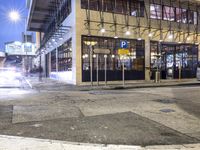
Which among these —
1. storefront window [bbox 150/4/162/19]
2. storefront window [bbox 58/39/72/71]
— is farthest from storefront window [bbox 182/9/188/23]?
storefront window [bbox 58/39/72/71]

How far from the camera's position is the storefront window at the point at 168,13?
2200 centimetres

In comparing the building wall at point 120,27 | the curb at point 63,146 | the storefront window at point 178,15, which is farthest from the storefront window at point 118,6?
the curb at point 63,146

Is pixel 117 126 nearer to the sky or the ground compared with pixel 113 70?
nearer to the ground

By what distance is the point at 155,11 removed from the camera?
21.5 meters

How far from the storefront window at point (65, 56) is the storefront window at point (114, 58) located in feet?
6.15

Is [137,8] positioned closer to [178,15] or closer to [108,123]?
[178,15]

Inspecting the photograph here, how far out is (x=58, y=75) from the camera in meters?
24.4

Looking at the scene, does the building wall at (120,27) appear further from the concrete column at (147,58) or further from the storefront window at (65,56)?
the storefront window at (65,56)

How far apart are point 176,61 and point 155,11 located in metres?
5.29

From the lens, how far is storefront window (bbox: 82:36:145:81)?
18.2 meters

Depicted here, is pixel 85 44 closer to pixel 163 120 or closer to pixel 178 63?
pixel 178 63

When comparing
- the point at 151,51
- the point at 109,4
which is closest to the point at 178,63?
the point at 151,51

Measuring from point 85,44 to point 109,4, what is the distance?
422 cm

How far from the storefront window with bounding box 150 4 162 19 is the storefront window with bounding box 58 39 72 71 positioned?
8125 mm
